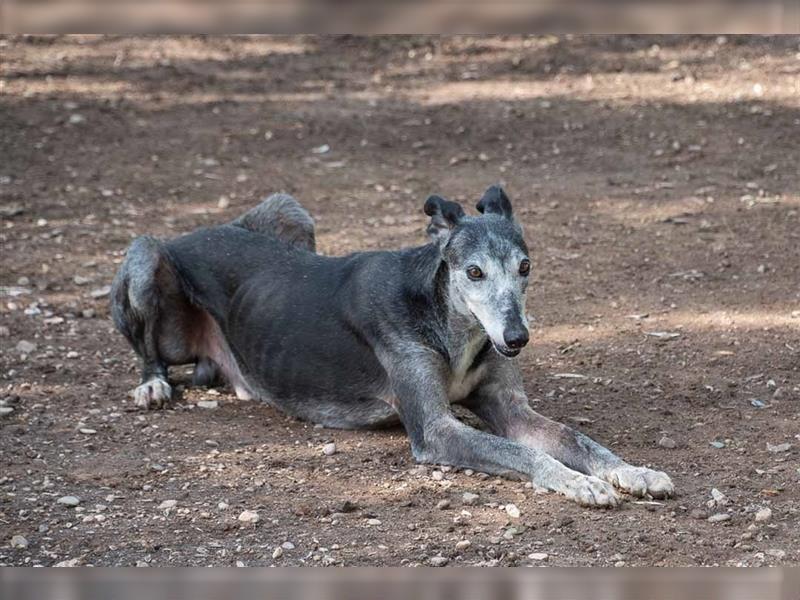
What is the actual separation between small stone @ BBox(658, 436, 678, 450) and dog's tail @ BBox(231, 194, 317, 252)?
2.76 meters

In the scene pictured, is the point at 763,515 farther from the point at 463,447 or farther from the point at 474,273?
the point at 474,273

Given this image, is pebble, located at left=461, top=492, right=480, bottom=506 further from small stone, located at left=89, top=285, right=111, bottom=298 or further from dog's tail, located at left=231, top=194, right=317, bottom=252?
small stone, located at left=89, top=285, right=111, bottom=298

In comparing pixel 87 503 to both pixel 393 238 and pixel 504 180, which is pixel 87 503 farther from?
pixel 504 180

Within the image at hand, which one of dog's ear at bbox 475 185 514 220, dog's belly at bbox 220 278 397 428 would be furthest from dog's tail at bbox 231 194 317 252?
dog's ear at bbox 475 185 514 220

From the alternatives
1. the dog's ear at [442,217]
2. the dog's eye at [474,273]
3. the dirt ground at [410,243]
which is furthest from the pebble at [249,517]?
the dog's ear at [442,217]

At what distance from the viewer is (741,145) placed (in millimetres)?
11008

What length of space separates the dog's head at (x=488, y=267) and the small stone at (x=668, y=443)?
0.95m

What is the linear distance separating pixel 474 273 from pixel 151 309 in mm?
2150

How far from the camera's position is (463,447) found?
5668 mm

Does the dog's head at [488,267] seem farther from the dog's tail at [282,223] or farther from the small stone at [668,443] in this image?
the dog's tail at [282,223]

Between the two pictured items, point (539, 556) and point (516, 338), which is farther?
point (516, 338)

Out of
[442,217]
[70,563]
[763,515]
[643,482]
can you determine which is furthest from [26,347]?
[763,515]

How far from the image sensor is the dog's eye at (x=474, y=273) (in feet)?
19.1

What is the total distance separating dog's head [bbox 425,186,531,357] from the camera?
18.1 ft
